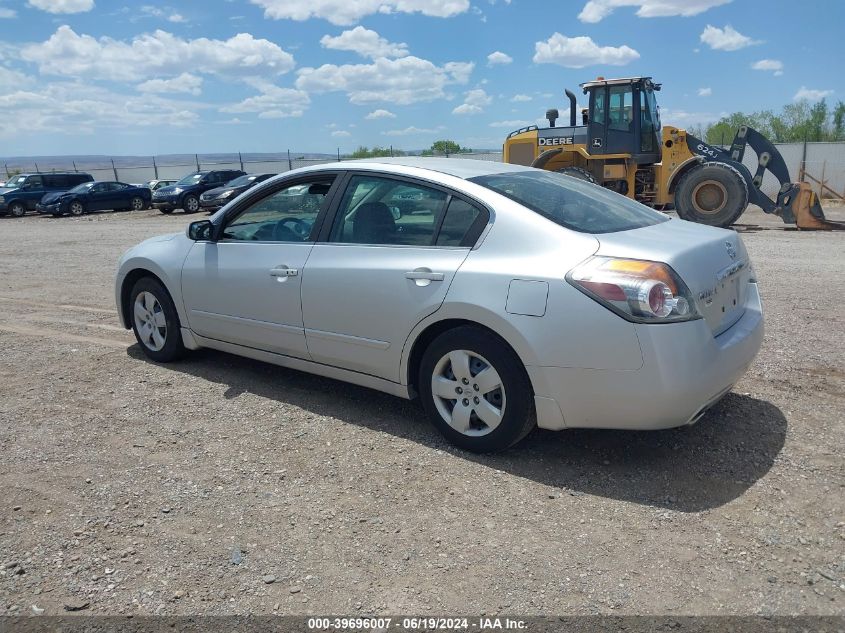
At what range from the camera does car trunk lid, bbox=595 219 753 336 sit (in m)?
3.39

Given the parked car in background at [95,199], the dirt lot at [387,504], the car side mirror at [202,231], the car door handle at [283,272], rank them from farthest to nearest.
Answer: the parked car in background at [95,199], the car side mirror at [202,231], the car door handle at [283,272], the dirt lot at [387,504]

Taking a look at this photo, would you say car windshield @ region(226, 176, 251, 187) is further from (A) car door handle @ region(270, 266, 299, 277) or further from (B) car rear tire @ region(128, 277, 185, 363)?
(A) car door handle @ region(270, 266, 299, 277)

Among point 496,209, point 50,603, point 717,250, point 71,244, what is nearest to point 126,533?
point 50,603

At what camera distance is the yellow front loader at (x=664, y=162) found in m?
14.8

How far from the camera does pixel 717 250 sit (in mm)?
3719

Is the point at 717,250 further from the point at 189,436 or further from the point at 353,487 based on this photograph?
the point at 189,436

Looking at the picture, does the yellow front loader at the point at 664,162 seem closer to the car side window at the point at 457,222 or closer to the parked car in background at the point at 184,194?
the car side window at the point at 457,222

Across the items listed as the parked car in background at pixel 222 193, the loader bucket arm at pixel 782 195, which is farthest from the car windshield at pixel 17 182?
the loader bucket arm at pixel 782 195

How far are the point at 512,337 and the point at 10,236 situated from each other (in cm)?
2017

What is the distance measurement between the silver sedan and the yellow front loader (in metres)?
11.6

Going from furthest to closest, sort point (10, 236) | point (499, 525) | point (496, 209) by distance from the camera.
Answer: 1. point (10, 236)
2. point (496, 209)
3. point (499, 525)

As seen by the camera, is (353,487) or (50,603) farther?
(353,487)

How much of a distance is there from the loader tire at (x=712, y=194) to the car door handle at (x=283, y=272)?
1239 centimetres

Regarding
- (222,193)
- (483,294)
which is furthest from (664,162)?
(222,193)
